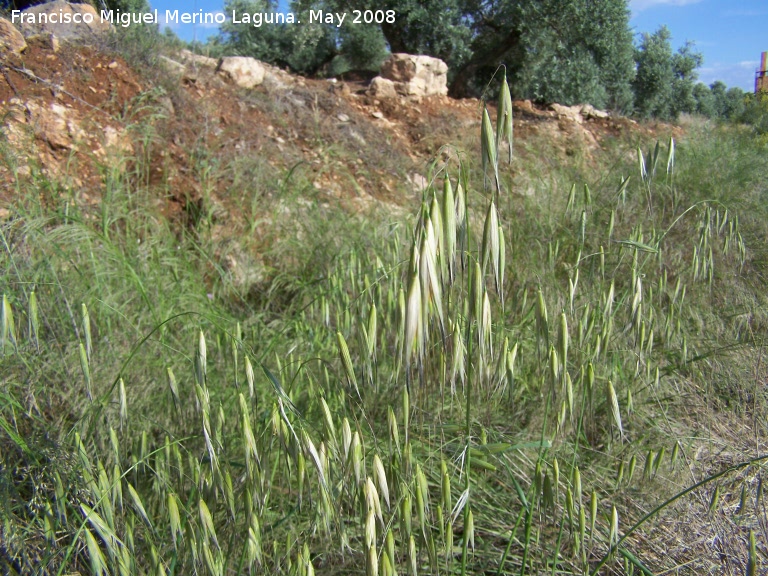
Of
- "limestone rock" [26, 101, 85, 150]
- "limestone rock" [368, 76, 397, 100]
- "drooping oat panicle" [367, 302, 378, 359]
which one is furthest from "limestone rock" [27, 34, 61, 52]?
"drooping oat panicle" [367, 302, 378, 359]

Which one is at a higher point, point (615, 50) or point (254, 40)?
point (254, 40)

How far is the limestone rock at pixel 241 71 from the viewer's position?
4831 mm

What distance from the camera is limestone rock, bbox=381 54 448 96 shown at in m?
5.73

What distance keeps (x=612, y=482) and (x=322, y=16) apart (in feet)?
27.5

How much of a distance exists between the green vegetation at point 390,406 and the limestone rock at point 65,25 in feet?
6.08

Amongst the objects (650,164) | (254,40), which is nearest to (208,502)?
(650,164)

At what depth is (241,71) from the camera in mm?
4891

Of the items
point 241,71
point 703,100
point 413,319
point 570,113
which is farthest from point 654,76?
point 413,319

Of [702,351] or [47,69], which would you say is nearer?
[702,351]

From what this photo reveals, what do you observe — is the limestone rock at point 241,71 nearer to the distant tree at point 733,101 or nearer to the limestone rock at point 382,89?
the limestone rock at point 382,89

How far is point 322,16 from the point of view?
845 cm

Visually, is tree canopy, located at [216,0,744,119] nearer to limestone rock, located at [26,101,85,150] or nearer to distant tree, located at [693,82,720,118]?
distant tree, located at [693,82,720,118]

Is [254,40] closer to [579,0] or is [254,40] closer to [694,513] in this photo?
[579,0]

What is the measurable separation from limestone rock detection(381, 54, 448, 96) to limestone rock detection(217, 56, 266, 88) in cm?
140
